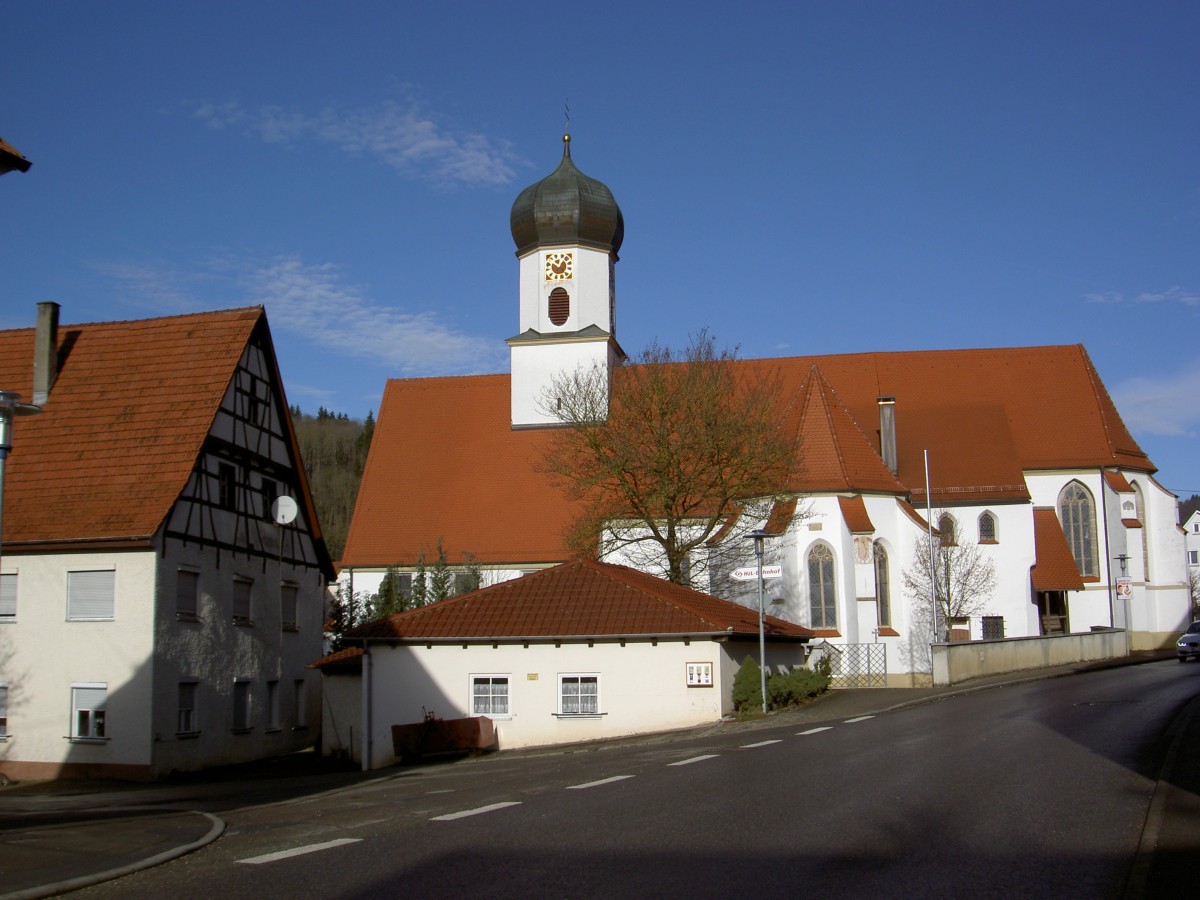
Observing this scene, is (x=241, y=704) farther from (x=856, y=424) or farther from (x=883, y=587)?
(x=856, y=424)

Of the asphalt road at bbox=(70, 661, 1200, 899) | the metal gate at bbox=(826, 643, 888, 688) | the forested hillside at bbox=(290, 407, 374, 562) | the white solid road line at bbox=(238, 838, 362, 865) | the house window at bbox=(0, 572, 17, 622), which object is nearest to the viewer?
the asphalt road at bbox=(70, 661, 1200, 899)

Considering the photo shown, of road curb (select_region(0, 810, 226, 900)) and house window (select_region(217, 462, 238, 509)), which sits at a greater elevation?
house window (select_region(217, 462, 238, 509))

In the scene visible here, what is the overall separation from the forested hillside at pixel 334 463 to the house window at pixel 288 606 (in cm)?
5600

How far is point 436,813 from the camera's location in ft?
39.2

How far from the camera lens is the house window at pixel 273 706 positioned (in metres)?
29.4

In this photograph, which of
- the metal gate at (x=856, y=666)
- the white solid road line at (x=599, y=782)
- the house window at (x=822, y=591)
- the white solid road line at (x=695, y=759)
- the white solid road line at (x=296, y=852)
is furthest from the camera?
the house window at (x=822, y=591)

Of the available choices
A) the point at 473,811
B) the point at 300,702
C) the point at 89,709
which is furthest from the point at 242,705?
the point at 473,811

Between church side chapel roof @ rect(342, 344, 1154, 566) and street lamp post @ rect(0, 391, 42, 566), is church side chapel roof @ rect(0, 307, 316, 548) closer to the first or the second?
street lamp post @ rect(0, 391, 42, 566)

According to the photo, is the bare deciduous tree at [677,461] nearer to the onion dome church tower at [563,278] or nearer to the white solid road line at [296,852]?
the onion dome church tower at [563,278]

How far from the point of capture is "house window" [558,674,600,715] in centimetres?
2533

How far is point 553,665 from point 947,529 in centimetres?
2369

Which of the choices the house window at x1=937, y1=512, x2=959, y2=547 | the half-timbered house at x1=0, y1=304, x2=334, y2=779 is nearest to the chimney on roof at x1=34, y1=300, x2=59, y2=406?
the half-timbered house at x1=0, y1=304, x2=334, y2=779

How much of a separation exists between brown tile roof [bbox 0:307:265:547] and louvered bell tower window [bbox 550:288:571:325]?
17948 millimetres

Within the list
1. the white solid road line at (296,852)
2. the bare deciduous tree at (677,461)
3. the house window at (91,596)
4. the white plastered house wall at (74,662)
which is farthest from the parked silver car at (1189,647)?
the white solid road line at (296,852)
